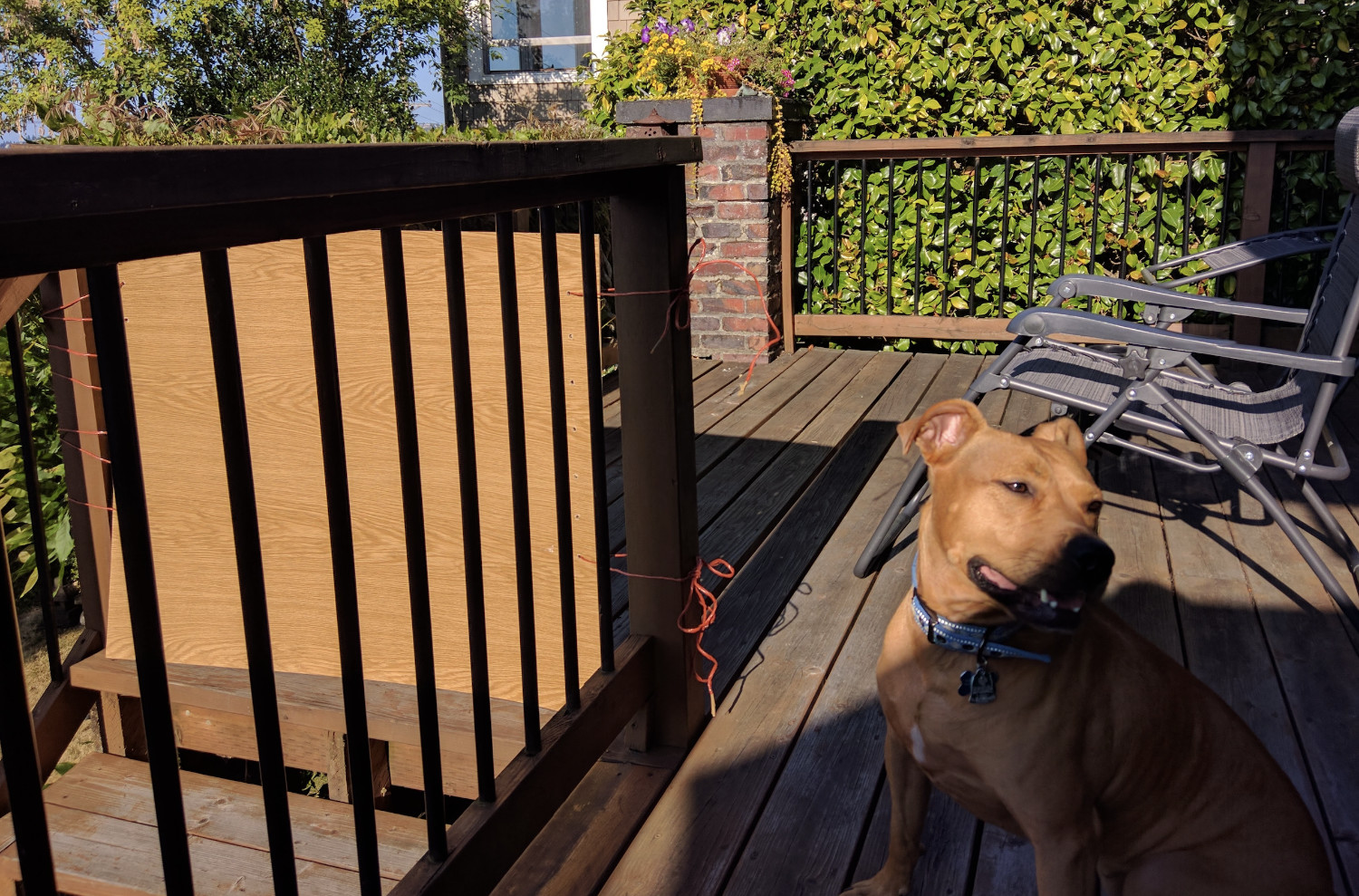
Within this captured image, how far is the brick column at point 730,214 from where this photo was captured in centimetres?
557

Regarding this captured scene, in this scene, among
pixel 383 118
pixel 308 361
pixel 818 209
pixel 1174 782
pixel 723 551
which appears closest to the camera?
pixel 1174 782

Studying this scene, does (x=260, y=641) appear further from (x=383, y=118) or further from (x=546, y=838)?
(x=383, y=118)

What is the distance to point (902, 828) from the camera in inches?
68.7

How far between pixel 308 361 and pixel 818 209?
4483 mm

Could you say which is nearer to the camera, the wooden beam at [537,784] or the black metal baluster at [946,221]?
the wooden beam at [537,784]

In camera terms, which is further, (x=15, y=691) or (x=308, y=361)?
(x=308, y=361)

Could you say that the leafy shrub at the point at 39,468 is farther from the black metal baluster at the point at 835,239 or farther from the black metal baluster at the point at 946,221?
the black metal baluster at the point at 946,221

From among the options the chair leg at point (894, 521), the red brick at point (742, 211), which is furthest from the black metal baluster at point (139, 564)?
the red brick at point (742, 211)

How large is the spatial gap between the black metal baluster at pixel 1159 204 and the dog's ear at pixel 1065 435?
428 centimetres

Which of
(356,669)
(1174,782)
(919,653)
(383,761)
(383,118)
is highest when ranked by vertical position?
(383,118)

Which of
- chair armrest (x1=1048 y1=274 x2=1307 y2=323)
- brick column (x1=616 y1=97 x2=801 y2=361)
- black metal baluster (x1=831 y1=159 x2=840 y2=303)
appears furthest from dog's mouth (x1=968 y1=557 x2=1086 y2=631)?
black metal baluster (x1=831 y1=159 x2=840 y2=303)

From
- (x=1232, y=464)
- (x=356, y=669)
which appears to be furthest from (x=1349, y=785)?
(x=356, y=669)

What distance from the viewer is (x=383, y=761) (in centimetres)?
276

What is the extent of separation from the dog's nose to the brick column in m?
4.19
